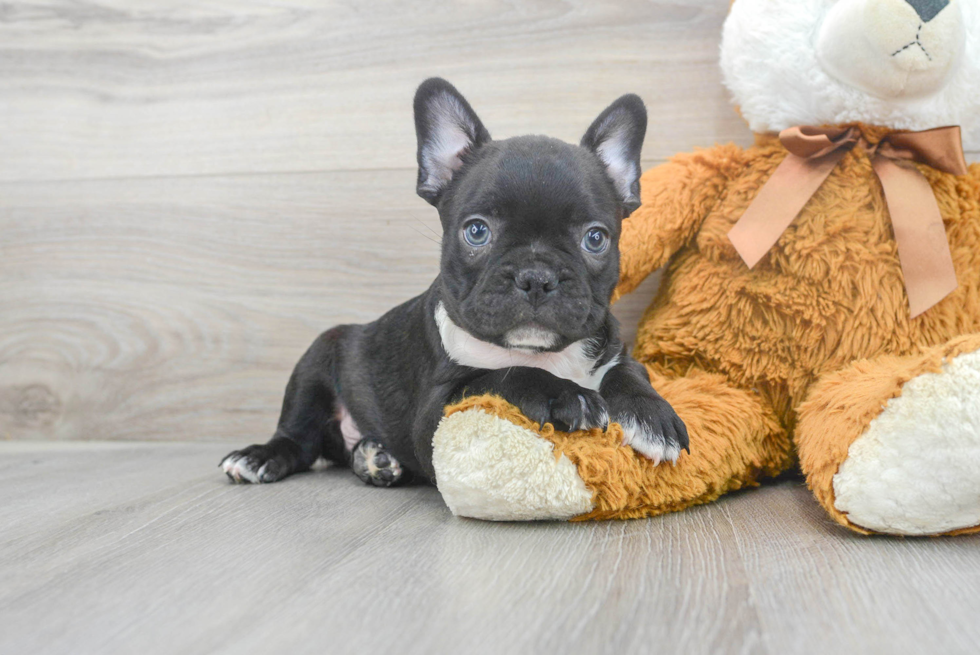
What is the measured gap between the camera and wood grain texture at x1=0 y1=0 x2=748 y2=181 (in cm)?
217

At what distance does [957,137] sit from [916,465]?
2.59 ft

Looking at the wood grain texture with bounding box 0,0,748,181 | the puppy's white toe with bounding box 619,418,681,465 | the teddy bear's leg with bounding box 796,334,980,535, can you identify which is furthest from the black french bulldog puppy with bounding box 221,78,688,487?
the wood grain texture with bounding box 0,0,748,181

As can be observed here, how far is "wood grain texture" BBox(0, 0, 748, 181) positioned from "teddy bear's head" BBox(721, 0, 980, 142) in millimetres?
370

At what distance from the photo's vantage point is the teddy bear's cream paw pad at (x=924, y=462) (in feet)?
3.78

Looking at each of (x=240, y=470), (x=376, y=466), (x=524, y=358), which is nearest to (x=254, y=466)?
(x=240, y=470)

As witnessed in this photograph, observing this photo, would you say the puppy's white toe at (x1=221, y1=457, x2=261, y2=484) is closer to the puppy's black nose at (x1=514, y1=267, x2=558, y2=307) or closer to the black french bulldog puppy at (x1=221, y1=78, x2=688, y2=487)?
the black french bulldog puppy at (x1=221, y1=78, x2=688, y2=487)

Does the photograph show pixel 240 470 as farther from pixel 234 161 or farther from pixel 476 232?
pixel 234 161

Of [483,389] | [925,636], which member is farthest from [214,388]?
[925,636]

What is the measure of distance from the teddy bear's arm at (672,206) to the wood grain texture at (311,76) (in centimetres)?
35

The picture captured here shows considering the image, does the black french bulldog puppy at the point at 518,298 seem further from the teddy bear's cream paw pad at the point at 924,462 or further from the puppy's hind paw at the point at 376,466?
the teddy bear's cream paw pad at the point at 924,462

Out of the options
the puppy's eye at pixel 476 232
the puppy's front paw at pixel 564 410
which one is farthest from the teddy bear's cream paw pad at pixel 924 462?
the puppy's eye at pixel 476 232

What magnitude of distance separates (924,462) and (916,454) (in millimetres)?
16

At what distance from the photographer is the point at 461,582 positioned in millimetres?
1059

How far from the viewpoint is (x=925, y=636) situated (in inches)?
33.9
